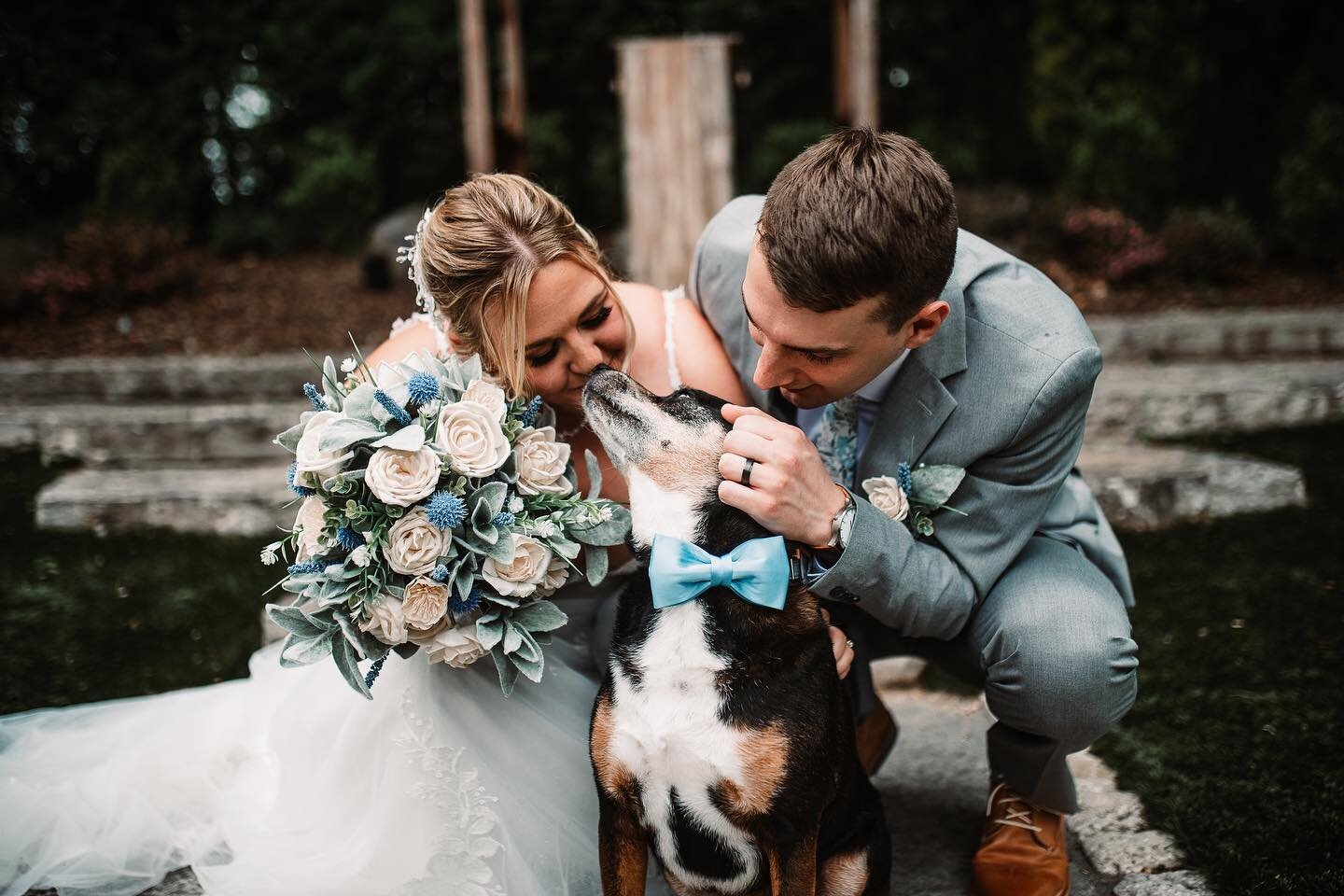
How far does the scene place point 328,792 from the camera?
2.81m

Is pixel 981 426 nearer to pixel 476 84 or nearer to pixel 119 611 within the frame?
pixel 119 611

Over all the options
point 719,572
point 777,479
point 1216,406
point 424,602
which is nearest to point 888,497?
point 777,479

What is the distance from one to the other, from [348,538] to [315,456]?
19 centimetres

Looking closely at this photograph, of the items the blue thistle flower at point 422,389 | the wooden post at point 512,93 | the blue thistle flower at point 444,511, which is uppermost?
the wooden post at point 512,93

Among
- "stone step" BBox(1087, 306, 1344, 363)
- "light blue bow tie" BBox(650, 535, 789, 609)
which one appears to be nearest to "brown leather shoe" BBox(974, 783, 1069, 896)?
"light blue bow tie" BBox(650, 535, 789, 609)

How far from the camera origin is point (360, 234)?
11.4 metres

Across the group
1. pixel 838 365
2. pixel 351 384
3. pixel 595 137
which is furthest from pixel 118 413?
pixel 595 137

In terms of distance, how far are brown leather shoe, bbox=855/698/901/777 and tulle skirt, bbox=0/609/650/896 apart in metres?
0.83

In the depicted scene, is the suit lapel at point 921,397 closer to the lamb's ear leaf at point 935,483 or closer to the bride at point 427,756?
the lamb's ear leaf at point 935,483

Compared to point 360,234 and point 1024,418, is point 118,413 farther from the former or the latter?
point 1024,418

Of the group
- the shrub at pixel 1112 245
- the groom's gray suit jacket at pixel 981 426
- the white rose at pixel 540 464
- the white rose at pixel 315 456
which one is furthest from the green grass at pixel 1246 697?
the shrub at pixel 1112 245

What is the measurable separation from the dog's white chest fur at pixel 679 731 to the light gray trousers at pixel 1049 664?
821mm

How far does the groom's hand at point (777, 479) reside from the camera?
2.22 meters

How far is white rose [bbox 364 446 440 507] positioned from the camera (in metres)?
2.23
